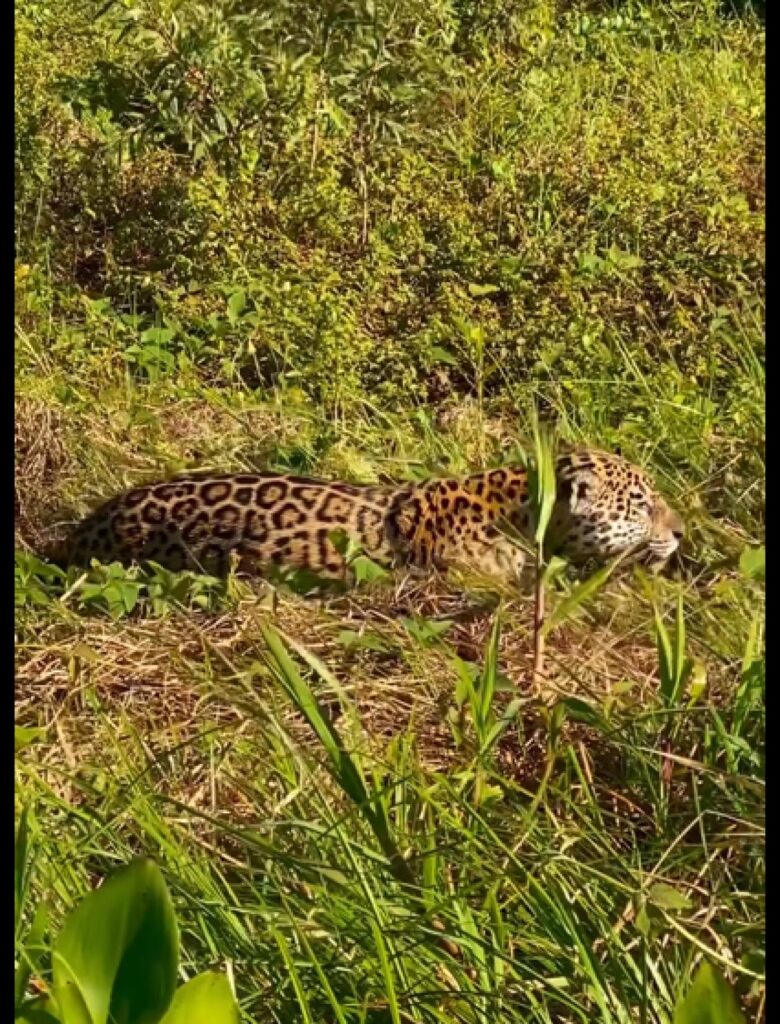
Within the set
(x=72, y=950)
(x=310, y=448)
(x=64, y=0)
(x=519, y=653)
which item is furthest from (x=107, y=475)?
(x=64, y=0)

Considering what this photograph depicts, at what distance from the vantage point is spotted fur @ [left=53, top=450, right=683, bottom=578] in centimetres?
495

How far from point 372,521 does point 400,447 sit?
2.11 ft

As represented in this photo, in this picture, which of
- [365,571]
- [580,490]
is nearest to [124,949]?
[365,571]

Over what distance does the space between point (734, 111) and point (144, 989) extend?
20.0ft

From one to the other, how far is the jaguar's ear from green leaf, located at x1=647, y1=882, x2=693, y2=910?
2.40 m

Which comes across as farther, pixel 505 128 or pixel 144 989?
pixel 505 128

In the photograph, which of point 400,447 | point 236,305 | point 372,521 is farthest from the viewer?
point 236,305

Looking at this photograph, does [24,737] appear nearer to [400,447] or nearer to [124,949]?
[124,949]

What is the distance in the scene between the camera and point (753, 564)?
160 inches

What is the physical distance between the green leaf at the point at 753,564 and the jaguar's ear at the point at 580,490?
897 mm

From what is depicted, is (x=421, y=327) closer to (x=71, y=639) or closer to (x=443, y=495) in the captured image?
(x=443, y=495)

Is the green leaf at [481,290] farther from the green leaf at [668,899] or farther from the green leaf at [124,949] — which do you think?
the green leaf at [124,949]

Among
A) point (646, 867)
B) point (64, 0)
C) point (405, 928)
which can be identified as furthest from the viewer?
point (64, 0)

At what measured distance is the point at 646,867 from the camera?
2.98 meters
